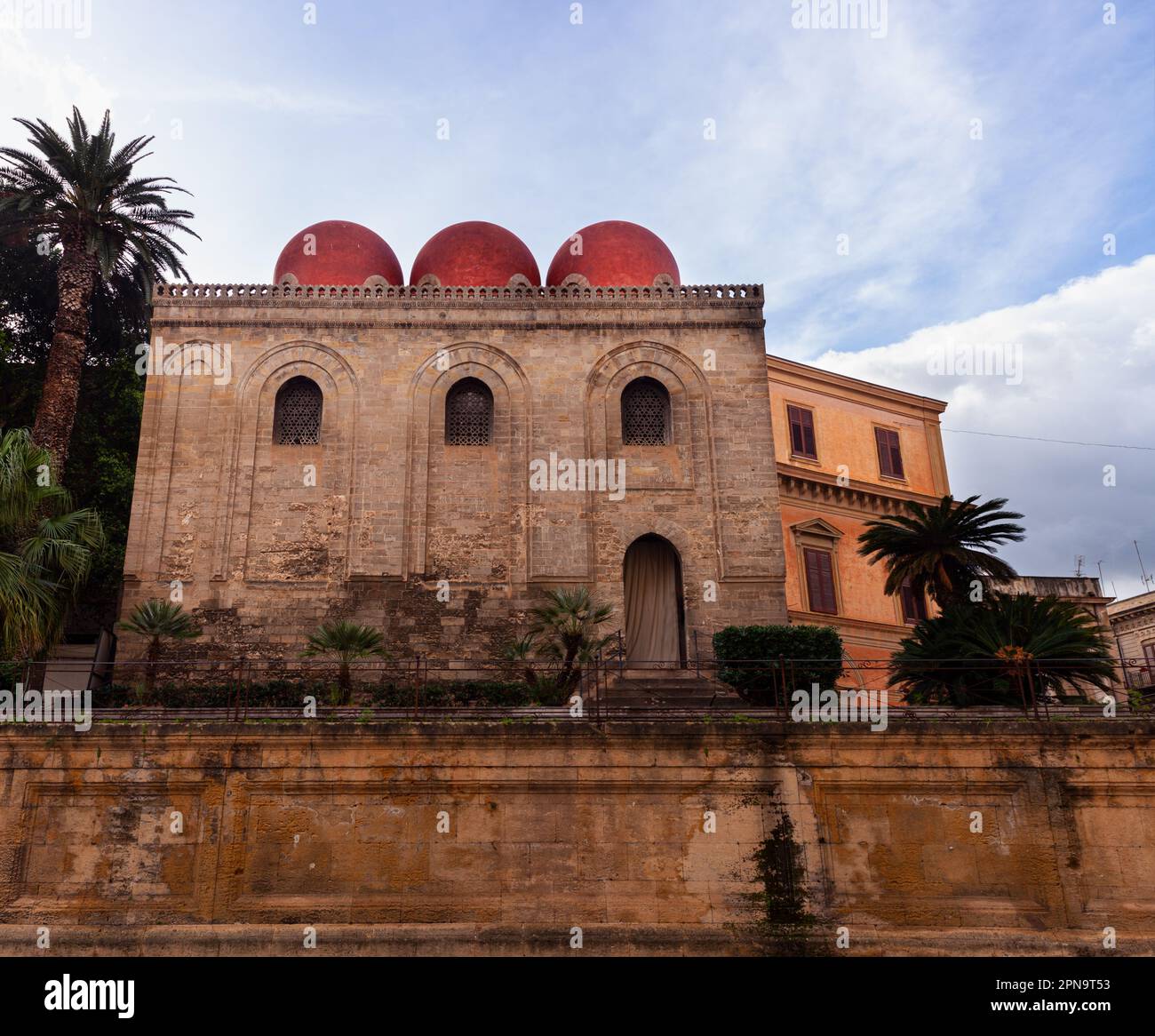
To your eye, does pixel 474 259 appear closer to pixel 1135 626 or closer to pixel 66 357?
pixel 66 357

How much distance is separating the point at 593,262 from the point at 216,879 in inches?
649

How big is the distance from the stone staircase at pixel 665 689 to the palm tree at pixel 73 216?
41.5 ft

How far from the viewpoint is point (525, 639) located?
18.6 metres

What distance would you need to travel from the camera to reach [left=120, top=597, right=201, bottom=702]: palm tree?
18828mm

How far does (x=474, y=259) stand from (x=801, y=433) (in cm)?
1035

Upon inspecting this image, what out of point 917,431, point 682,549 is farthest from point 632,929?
point 917,431

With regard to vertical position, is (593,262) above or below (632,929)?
above

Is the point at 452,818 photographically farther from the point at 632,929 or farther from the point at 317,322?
the point at 317,322

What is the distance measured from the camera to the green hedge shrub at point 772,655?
1652cm

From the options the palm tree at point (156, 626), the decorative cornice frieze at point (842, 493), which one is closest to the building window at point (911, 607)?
the decorative cornice frieze at point (842, 493)

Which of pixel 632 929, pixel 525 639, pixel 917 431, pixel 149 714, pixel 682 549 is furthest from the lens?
pixel 917 431

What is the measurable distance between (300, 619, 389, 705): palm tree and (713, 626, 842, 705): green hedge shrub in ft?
19.0

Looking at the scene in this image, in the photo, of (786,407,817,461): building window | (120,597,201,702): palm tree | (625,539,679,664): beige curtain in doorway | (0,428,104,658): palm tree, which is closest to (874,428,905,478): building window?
(786,407,817,461): building window

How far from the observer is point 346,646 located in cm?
1791
